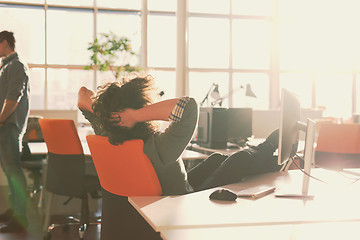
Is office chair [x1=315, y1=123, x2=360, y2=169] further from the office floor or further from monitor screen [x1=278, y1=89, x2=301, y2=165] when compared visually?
monitor screen [x1=278, y1=89, x2=301, y2=165]

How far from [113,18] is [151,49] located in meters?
0.85

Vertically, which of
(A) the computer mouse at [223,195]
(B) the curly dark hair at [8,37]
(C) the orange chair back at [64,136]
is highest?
(B) the curly dark hair at [8,37]

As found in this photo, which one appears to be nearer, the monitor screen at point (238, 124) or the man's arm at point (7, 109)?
the man's arm at point (7, 109)

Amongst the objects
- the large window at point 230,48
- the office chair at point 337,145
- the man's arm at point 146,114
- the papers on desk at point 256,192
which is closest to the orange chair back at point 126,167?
the man's arm at point 146,114

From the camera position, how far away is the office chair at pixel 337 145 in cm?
402

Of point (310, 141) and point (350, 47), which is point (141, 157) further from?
point (350, 47)

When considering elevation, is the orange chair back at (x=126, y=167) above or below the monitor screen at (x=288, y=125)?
below

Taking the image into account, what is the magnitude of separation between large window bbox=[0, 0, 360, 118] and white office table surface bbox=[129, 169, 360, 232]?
5.00m

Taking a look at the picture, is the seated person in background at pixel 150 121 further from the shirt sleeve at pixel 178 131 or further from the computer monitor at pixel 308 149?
the computer monitor at pixel 308 149

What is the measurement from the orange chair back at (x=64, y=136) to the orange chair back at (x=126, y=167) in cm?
135

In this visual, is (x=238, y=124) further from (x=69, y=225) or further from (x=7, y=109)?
(x=7, y=109)

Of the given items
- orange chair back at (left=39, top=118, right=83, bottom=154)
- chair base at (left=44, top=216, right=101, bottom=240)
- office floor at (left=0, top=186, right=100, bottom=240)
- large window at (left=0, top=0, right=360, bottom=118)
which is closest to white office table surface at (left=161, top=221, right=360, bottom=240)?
orange chair back at (left=39, top=118, right=83, bottom=154)

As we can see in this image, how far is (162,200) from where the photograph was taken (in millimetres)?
1452

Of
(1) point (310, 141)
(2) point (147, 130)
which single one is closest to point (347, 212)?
(1) point (310, 141)
